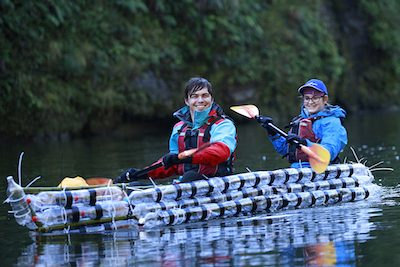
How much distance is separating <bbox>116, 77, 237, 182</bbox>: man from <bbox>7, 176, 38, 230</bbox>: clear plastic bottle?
1.17 metres

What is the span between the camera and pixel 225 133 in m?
5.07

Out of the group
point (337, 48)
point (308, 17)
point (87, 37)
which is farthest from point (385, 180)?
point (337, 48)

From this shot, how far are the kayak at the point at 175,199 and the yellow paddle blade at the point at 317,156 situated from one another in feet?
0.51

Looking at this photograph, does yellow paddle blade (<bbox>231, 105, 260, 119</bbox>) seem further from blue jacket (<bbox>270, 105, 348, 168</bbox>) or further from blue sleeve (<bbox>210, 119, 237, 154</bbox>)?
blue sleeve (<bbox>210, 119, 237, 154</bbox>)

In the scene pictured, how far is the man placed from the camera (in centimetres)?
493

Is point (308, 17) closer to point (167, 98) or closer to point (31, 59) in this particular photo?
point (167, 98)

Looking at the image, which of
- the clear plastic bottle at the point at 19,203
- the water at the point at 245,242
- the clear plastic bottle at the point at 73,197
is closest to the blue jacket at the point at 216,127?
the water at the point at 245,242

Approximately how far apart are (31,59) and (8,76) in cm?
90

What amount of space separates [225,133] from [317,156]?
107cm

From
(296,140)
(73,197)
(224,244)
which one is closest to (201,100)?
(296,140)

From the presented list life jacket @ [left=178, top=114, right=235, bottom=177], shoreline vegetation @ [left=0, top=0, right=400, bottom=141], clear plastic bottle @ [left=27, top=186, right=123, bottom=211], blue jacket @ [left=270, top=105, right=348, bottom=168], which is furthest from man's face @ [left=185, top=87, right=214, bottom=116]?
shoreline vegetation @ [left=0, top=0, right=400, bottom=141]

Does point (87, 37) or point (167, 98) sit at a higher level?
point (87, 37)

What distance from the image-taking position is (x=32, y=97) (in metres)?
14.5

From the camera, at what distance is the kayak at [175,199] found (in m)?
4.33
